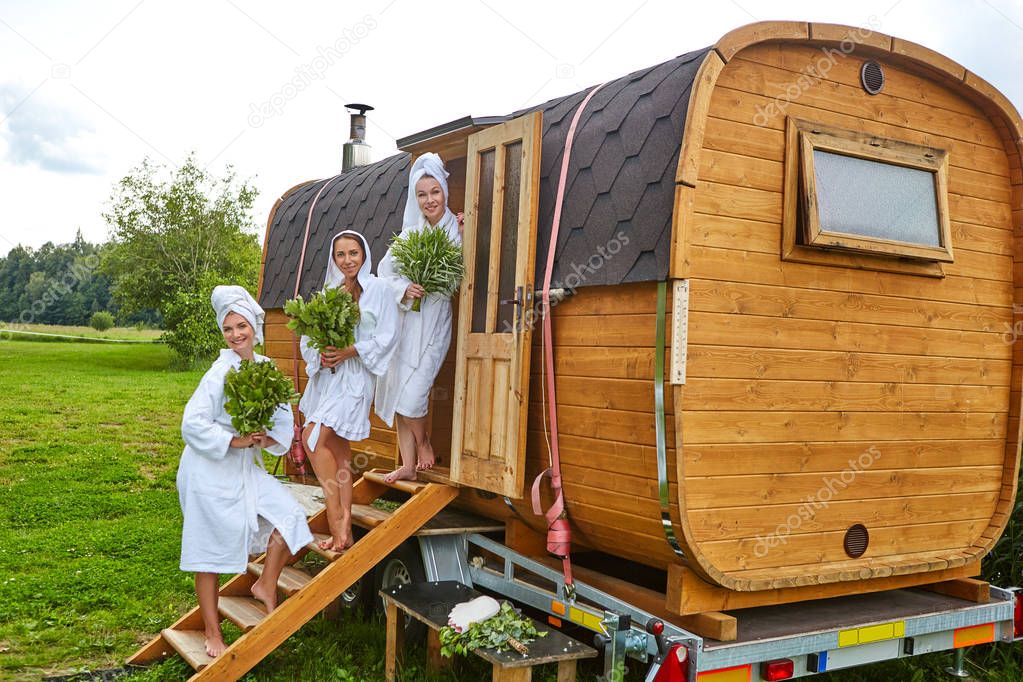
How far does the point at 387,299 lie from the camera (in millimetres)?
5535

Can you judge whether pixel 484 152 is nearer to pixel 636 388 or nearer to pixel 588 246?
pixel 588 246

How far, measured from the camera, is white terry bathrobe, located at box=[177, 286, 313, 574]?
4.71 m

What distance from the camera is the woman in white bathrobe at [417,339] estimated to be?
18.4 feet

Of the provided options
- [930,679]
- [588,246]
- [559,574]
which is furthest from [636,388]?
[930,679]

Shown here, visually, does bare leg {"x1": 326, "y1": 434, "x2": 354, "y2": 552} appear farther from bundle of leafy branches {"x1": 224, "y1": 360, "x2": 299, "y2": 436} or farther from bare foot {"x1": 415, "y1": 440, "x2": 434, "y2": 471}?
bundle of leafy branches {"x1": 224, "y1": 360, "x2": 299, "y2": 436}

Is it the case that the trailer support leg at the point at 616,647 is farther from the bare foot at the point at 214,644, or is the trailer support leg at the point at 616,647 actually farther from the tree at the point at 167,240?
the tree at the point at 167,240

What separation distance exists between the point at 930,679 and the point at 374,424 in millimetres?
4084

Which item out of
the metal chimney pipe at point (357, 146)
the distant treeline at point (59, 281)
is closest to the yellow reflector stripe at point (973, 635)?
the metal chimney pipe at point (357, 146)

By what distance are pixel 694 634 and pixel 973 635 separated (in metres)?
1.79

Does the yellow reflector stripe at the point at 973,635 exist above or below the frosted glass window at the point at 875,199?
below

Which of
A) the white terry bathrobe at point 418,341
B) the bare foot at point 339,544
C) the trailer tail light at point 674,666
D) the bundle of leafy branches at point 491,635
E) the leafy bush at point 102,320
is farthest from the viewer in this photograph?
the leafy bush at point 102,320

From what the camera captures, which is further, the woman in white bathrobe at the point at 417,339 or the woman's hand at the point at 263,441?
the woman in white bathrobe at the point at 417,339

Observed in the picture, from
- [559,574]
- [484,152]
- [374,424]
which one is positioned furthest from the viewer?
[374,424]

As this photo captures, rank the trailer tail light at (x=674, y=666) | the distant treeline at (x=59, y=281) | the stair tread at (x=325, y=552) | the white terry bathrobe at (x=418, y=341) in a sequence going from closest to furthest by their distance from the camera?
1. the trailer tail light at (x=674, y=666)
2. the stair tread at (x=325, y=552)
3. the white terry bathrobe at (x=418, y=341)
4. the distant treeline at (x=59, y=281)
